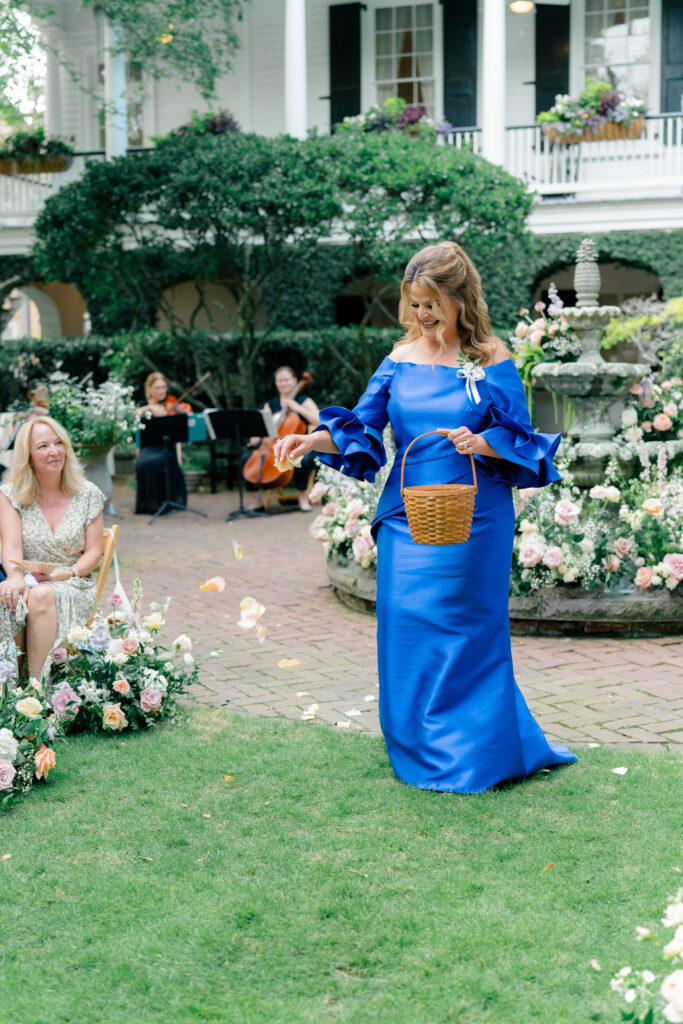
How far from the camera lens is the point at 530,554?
6242mm

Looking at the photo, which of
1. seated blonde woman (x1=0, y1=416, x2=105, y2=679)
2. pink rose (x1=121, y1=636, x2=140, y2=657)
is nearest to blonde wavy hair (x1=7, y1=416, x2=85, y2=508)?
seated blonde woman (x1=0, y1=416, x2=105, y2=679)

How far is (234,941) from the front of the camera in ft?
9.71

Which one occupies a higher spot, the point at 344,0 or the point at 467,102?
the point at 344,0

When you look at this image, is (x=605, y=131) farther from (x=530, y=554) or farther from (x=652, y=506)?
(x=530, y=554)

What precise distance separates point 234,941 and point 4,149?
57.0 ft

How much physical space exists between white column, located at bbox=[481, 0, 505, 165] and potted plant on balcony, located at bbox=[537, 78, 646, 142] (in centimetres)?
69

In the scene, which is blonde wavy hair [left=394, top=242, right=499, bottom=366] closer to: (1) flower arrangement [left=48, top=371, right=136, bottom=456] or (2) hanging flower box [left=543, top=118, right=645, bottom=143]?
(1) flower arrangement [left=48, top=371, right=136, bottom=456]

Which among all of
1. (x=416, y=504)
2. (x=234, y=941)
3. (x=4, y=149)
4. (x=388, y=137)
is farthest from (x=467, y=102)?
(x=234, y=941)

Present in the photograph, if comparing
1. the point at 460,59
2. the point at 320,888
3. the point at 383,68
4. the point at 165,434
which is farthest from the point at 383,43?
the point at 320,888

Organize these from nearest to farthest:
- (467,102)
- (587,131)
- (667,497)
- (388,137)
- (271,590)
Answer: (667,497) → (271,590) → (388,137) → (587,131) → (467,102)

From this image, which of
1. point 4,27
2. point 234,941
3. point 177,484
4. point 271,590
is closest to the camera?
point 234,941

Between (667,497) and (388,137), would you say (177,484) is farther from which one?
(667,497)

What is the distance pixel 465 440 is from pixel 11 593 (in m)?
2.24

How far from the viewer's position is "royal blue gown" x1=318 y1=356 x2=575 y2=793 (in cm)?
399
